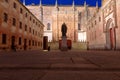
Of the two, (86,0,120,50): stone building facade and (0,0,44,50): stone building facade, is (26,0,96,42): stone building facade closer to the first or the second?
(0,0,44,50): stone building facade

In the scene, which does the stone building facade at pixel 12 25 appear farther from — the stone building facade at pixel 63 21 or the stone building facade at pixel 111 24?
the stone building facade at pixel 63 21

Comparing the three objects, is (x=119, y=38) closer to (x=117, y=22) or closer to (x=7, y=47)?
(x=117, y=22)

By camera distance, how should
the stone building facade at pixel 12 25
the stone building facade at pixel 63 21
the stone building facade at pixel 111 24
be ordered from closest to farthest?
1. the stone building facade at pixel 12 25
2. the stone building facade at pixel 111 24
3. the stone building facade at pixel 63 21

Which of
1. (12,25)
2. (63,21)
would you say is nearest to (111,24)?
(12,25)

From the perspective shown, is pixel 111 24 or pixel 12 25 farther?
pixel 111 24

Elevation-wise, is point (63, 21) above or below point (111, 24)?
above

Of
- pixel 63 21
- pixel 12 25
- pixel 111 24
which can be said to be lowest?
pixel 12 25

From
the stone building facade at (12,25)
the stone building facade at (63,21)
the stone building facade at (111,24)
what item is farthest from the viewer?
the stone building facade at (63,21)

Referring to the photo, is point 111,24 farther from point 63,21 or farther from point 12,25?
point 63,21

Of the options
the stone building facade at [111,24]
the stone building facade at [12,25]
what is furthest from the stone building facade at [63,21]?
the stone building facade at [111,24]

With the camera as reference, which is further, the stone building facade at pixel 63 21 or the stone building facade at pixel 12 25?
the stone building facade at pixel 63 21

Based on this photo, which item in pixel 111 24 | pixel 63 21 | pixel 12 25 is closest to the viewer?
pixel 12 25

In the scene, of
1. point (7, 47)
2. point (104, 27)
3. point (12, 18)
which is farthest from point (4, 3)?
point (104, 27)

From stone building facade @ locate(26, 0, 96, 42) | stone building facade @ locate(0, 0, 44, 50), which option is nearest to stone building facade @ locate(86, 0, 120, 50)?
stone building facade @ locate(0, 0, 44, 50)
